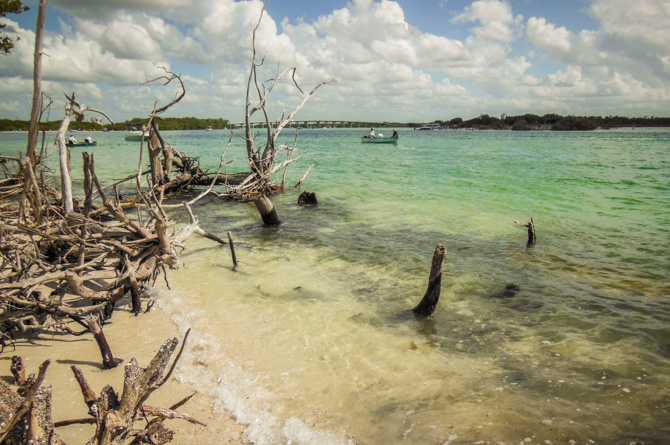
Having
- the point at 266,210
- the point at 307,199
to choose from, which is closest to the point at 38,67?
the point at 266,210

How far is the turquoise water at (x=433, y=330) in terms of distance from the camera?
3572mm

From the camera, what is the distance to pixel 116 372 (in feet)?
13.1

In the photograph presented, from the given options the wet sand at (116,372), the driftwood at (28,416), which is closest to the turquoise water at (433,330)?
the wet sand at (116,372)

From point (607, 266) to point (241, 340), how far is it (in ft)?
25.4

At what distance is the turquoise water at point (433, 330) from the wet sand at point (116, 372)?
8.5 inches

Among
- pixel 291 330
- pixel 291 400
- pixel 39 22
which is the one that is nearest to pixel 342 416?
pixel 291 400

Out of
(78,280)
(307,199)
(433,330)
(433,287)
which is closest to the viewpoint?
(78,280)

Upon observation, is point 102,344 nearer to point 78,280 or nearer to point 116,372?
point 116,372

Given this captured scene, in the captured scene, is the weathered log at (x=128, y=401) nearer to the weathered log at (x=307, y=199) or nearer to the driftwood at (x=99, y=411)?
the driftwood at (x=99, y=411)

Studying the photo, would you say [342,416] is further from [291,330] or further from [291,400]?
[291,330]

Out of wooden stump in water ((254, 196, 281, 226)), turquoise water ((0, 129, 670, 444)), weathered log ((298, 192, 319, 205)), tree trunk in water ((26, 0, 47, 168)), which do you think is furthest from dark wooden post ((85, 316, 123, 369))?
weathered log ((298, 192, 319, 205))

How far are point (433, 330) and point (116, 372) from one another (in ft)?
13.6

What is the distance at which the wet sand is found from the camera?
3.29 meters

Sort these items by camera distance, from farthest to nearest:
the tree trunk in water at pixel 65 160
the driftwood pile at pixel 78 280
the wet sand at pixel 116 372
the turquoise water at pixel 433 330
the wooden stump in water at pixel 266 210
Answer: the wooden stump in water at pixel 266 210
the tree trunk in water at pixel 65 160
the turquoise water at pixel 433 330
the wet sand at pixel 116 372
the driftwood pile at pixel 78 280
